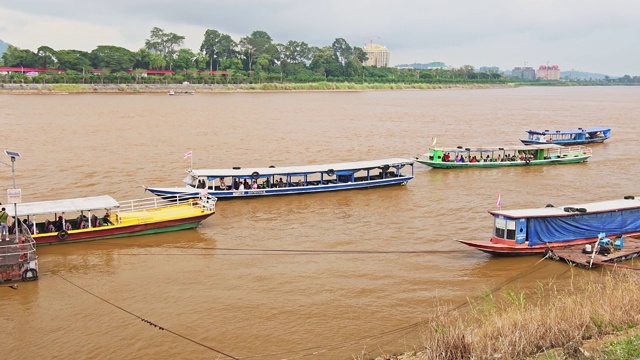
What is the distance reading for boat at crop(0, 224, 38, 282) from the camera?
16250mm

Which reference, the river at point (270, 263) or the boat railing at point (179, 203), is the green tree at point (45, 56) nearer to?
the river at point (270, 263)

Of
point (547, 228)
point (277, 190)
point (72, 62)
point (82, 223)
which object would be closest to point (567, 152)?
point (277, 190)

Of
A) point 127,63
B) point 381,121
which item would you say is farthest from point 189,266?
point 127,63

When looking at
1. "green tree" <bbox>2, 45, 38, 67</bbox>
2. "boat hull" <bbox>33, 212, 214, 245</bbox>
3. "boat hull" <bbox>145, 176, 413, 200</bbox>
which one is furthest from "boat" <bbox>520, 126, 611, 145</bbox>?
"green tree" <bbox>2, 45, 38, 67</bbox>

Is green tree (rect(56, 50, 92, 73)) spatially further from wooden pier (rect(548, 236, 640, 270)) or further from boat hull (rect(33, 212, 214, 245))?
wooden pier (rect(548, 236, 640, 270))

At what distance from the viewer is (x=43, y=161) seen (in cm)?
3538

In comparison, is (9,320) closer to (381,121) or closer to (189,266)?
(189,266)

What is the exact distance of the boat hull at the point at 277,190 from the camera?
995 inches

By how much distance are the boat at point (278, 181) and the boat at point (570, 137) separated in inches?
865

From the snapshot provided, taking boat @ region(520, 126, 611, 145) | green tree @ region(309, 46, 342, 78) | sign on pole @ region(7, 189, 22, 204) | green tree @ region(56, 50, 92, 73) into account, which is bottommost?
sign on pole @ region(7, 189, 22, 204)

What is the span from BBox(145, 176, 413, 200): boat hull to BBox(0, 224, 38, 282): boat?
26.6 feet

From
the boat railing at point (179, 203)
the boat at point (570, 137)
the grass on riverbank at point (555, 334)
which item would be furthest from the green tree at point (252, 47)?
the grass on riverbank at point (555, 334)

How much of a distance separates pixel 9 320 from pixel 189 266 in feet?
18.1

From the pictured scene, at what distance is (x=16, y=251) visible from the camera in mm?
16781
